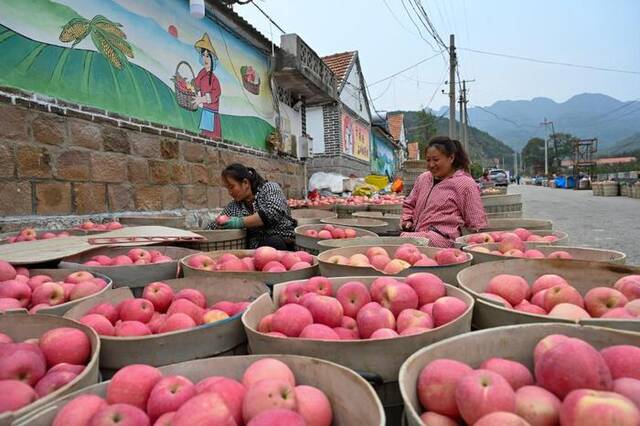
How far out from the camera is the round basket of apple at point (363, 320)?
1.33m

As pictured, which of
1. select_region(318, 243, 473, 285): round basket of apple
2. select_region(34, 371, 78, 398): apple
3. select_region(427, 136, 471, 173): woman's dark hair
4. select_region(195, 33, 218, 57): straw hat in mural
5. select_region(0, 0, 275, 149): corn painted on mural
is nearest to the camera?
select_region(34, 371, 78, 398): apple

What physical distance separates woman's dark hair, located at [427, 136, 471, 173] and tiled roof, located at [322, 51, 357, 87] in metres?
15.3

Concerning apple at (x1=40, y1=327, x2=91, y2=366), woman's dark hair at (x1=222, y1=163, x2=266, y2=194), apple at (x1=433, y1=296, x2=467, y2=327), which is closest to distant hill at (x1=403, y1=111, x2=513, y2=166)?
woman's dark hair at (x1=222, y1=163, x2=266, y2=194)

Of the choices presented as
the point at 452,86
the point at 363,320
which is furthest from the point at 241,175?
the point at 452,86

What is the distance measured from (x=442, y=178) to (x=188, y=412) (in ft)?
12.0

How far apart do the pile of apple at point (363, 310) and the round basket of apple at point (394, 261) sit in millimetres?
237

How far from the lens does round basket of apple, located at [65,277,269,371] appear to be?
4.83 ft

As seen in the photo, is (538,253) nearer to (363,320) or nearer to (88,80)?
(363,320)

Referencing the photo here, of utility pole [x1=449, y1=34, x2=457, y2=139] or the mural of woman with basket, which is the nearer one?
the mural of woman with basket

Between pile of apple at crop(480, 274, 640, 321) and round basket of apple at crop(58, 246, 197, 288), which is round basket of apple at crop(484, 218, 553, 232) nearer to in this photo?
pile of apple at crop(480, 274, 640, 321)

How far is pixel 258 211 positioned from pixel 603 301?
3243 mm

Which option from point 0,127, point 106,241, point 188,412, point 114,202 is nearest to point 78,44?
point 0,127

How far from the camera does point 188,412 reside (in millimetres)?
999

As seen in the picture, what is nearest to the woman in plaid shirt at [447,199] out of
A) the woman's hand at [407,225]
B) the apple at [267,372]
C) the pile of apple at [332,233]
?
the woman's hand at [407,225]
